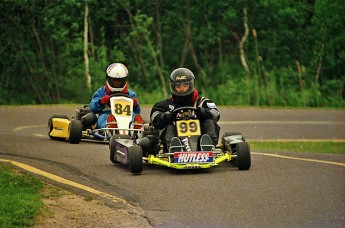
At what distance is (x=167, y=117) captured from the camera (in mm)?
14453

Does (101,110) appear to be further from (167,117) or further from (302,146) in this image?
(167,117)

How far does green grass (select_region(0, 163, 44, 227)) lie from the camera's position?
1043 cm

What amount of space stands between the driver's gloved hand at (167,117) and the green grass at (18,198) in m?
2.10

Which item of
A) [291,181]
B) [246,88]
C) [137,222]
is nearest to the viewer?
[137,222]

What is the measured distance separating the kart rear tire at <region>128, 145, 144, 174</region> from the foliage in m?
15.8

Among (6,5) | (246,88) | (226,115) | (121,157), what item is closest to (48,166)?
(121,157)

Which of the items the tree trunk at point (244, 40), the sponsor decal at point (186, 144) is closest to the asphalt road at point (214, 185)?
the sponsor decal at point (186, 144)

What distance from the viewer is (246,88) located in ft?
99.5

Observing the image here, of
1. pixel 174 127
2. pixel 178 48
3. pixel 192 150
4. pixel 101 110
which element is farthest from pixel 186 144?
pixel 178 48

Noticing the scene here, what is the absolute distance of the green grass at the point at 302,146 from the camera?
1836cm

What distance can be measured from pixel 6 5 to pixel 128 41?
15.0 feet

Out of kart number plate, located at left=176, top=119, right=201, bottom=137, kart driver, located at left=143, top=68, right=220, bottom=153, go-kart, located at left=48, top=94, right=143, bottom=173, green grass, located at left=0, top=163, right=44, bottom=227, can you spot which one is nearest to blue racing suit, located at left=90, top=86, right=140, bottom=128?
go-kart, located at left=48, top=94, right=143, bottom=173

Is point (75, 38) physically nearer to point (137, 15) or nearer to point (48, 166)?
point (137, 15)

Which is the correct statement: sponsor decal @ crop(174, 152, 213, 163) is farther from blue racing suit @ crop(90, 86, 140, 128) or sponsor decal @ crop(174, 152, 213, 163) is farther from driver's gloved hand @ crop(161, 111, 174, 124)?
blue racing suit @ crop(90, 86, 140, 128)
